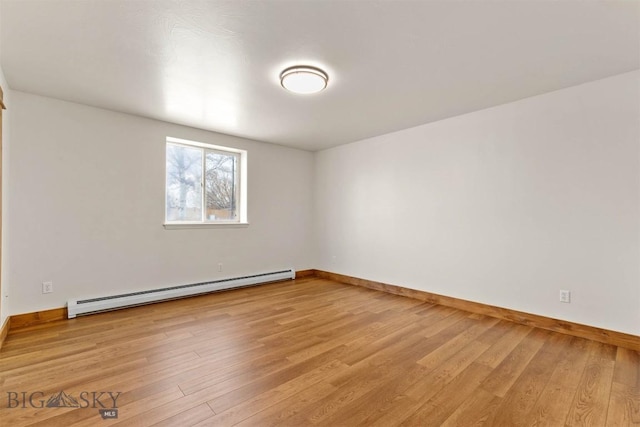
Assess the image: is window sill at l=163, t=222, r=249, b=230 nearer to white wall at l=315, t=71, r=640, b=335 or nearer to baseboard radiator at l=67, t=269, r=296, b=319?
baseboard radiator at l=67, t=269, r=296, b=319

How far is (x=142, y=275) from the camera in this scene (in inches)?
148

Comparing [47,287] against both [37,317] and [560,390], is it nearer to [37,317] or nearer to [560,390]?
[37,317]

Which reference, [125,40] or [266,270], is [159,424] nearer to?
[125,40]

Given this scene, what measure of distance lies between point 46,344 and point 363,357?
2756mm

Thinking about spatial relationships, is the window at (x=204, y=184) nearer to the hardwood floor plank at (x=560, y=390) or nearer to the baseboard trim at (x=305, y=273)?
the baseboard trim at (x=305, y=273)

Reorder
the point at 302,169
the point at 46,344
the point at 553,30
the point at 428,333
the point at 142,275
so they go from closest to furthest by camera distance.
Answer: the point at 553,30
the point at 46,344
the point at 428,333
the point at 142,275
the point at 302,169

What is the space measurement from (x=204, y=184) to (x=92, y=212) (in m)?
1.44

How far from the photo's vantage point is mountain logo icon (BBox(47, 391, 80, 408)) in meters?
1.71

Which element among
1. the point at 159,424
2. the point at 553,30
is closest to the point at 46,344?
the point at 159,424

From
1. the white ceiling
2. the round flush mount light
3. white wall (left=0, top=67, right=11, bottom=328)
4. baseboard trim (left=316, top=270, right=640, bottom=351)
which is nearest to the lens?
the white ceiling

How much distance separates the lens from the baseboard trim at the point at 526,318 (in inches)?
102

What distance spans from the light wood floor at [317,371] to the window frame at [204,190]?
1.31 meters
